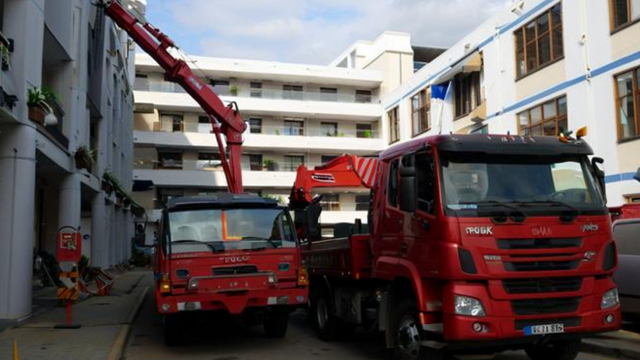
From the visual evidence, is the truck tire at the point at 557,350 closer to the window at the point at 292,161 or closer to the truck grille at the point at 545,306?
the truck grille at the point at 545,306

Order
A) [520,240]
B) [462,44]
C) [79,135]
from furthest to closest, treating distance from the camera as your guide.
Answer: [462,44]
[79,135]
[520,240]

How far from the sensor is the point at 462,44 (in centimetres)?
2972

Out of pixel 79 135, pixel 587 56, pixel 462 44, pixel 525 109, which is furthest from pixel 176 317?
pixel 462 44

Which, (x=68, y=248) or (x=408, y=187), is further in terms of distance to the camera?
(x=68, y=248)

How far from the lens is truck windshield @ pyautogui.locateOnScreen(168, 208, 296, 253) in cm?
935

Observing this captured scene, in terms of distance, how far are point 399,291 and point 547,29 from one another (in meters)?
18.6

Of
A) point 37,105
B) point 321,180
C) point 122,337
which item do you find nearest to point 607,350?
point 321,180

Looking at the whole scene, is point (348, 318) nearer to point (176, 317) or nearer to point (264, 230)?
point (264, 230)

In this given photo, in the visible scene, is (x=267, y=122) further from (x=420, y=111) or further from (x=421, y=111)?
(x=421, y=111)

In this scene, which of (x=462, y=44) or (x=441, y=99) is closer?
(x=462, y=44)

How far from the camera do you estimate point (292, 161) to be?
48062mm

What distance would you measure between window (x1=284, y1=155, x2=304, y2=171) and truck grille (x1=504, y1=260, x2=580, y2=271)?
41.5 meters

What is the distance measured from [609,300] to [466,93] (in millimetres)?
24289

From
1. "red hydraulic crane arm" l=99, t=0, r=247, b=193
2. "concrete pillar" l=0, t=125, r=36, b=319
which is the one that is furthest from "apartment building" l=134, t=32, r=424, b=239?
"concrete pillar" l=0, t=125, r=36, b=319
